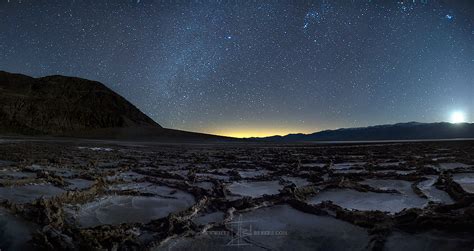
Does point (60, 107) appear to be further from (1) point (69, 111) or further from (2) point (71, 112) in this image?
(2) point (71, 112)

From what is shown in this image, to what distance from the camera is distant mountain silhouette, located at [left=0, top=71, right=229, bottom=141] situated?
237ft

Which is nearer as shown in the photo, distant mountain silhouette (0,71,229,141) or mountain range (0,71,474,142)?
mountain range (0,71,474,142)

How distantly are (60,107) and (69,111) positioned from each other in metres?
2.22

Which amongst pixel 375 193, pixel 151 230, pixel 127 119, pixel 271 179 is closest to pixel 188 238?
pixel 151 230

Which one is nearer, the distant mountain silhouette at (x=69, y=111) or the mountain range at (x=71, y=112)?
the mountain range at (x=71, y=112)

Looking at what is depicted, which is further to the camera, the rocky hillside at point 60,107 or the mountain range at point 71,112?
the rocky hillside at point 60,107

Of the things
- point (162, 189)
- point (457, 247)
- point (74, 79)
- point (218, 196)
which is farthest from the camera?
point (74, 79)

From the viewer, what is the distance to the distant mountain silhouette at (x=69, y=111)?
72.2 meters

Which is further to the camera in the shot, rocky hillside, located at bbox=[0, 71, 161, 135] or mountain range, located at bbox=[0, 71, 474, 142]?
rocky hillside, located at bbox=[0, 71, 161, 135]

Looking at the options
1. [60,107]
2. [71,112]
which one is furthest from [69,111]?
[60,107]

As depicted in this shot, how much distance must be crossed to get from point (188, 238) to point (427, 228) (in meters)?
2.31

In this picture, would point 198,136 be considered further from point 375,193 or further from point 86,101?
point 375,193

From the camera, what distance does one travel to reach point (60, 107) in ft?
266

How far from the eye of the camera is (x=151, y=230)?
148 inches
